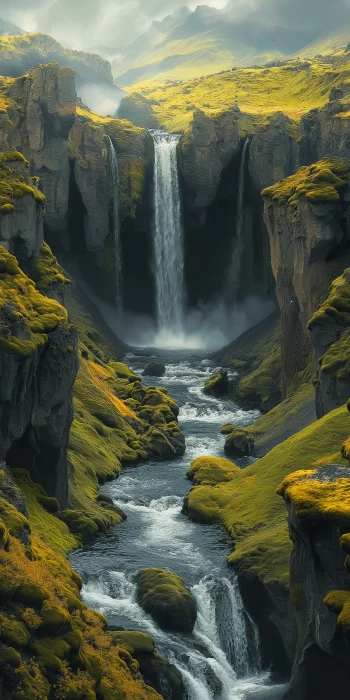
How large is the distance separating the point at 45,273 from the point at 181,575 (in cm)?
2398

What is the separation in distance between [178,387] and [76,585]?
62.2m

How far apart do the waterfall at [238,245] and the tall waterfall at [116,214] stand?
16317 mm

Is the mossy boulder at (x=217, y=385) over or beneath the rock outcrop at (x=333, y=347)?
over

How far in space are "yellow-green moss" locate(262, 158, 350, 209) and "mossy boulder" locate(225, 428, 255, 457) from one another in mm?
23616

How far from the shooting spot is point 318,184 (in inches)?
3457

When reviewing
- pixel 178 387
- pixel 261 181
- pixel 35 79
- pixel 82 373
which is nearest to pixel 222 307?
pixel 261 181

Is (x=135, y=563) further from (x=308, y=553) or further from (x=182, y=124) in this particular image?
(x=182, y=124)

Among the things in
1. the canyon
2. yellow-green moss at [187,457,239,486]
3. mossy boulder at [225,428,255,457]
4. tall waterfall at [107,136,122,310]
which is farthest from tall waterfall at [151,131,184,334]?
yellow-green moss at [187,457,239,486]

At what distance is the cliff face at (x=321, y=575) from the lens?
33688 mm

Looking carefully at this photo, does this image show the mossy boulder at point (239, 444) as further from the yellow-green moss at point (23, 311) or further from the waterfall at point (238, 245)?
the waterfall at point (238, 245)

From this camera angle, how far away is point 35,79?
12094cm

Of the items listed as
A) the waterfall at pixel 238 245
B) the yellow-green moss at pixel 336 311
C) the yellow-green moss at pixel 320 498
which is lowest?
the yellow-green moss at pixel 320 498

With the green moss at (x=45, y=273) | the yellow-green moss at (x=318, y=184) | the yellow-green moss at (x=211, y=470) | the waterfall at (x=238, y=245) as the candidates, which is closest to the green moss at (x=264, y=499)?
the yellow-green moss at (x=211, y=470)

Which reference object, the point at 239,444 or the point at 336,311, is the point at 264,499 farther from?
the point at 336,311
